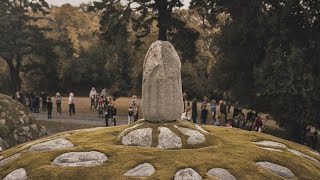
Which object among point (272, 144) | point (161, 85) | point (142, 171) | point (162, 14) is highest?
point (162, 14)

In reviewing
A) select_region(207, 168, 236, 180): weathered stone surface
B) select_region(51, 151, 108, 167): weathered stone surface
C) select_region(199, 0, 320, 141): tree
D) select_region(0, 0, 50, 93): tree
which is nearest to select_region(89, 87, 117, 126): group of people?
select_region(199, 0, 320, 141): tree

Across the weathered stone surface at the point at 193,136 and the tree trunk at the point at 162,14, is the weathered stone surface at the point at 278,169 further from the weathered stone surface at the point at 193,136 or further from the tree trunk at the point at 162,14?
the tree trunk at the point at 162,14

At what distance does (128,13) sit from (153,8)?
77.0 inches

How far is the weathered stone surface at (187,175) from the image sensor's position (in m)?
12.0

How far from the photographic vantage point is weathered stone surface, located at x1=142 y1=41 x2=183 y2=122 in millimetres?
14859

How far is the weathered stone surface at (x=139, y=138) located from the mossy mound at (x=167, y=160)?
204 millimetres

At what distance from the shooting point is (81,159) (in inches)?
515

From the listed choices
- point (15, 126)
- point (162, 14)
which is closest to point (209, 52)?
point (162, 14)

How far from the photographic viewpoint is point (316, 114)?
26797 mm

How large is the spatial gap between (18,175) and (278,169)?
6.72 metres

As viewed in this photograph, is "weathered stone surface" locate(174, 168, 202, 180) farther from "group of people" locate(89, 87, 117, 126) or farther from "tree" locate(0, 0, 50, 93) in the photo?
"tree" locate(0, 0, 50, 93)

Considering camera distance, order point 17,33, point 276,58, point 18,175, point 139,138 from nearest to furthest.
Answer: point 18,175 → point 139,138 → point 276,58 → point 17,33

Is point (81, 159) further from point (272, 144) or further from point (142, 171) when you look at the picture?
point (272, 144)

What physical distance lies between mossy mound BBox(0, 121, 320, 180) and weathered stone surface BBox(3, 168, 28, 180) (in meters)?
0.11
